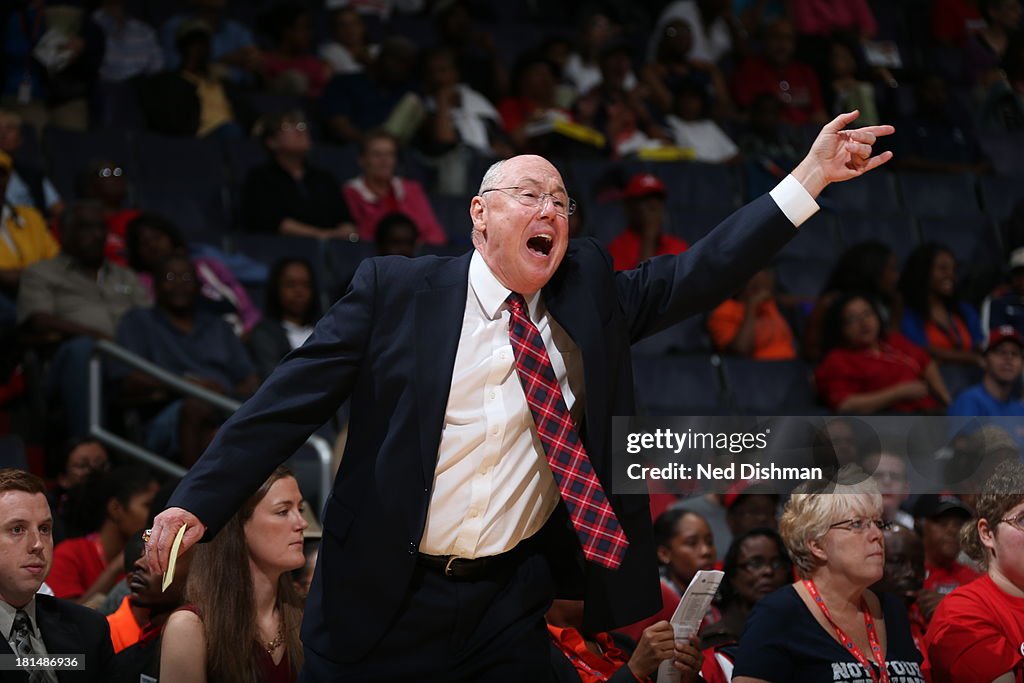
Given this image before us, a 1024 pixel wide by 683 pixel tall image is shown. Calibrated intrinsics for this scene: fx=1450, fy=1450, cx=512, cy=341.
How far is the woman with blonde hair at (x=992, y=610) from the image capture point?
10.4 feet

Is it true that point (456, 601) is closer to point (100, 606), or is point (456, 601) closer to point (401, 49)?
point (100, 606)

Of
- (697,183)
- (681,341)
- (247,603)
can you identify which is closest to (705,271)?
(247,603)

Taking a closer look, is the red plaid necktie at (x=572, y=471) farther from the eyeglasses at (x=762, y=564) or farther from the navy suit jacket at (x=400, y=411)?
the eyeglasses at (x=762, y=564)

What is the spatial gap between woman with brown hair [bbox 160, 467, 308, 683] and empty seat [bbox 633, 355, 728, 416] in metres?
3.03

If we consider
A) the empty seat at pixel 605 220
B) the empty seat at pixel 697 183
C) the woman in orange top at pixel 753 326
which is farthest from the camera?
the empty seat at pixel 697 183

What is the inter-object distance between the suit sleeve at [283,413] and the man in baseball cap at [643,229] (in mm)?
4279

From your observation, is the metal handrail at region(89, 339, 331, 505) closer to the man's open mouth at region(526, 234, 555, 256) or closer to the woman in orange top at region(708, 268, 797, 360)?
the woman in orange top at region(708, 268, 797, 360)

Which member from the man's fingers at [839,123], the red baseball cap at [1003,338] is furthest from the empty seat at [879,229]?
the man's fingers at [839,123]

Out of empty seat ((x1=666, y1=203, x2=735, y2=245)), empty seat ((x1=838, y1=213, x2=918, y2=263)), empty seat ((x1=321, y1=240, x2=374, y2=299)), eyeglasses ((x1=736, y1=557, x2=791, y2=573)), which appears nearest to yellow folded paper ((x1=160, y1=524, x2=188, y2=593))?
eyeglasses ((x1=736, y1=557, x2=791, y2=573))

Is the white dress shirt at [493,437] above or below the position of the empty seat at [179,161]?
below

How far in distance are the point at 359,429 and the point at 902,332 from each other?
471cm

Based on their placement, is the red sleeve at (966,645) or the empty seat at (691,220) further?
the empty seat at (691,220)

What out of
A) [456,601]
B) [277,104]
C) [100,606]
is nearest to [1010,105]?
[277,104]

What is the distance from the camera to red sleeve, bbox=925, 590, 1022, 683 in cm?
317
